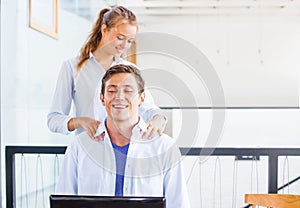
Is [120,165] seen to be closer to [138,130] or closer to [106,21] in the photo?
[138,130]

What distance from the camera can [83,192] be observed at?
1.56m

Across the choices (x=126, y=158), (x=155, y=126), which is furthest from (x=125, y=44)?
(x=126, y=158)

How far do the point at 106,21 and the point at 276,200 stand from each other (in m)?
1.04

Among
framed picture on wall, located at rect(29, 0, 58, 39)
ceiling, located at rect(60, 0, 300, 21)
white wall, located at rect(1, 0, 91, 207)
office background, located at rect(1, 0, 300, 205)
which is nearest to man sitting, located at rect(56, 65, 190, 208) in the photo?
white wall, located at rect(1, 0, 91, 207)

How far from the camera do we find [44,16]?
2.57 m

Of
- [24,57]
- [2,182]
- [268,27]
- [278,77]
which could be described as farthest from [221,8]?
[2,182]

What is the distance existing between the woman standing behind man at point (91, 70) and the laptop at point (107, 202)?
2.07 ft

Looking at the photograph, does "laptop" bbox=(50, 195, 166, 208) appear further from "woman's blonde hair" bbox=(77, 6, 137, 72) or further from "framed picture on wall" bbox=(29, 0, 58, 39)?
"framed picture on wall" bbox=(29, 0, 58, 39)

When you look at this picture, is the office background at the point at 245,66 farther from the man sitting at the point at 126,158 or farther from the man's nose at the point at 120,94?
the man's nose at the point at 120,94

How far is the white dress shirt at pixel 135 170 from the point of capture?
58.9 inches

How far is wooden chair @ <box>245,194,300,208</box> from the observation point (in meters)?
1.49

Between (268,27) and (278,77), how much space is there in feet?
3.07

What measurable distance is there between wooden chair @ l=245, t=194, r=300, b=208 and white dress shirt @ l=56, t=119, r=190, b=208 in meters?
0.27

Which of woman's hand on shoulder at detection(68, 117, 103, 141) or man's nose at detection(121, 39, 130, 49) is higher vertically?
man's nose at detection(121, 39, 130, 49)
